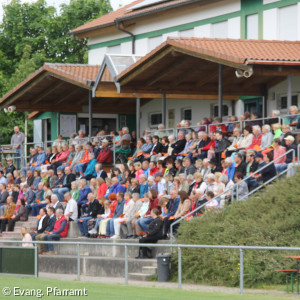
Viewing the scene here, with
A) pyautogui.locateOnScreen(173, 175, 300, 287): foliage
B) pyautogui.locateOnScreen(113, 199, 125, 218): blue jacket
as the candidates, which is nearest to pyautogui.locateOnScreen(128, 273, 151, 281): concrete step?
pyautogui.locateOnScreen(173, 175, 300, 287): foliage

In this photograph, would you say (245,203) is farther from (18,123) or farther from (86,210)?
(18,123)

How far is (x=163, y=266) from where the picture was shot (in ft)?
69.6

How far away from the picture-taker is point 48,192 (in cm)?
2969

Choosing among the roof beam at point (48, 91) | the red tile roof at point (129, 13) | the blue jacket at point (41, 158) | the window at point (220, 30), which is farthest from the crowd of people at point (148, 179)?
the red tile roof at point (129, 13)

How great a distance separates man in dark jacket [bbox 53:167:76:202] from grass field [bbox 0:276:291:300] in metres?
8.27

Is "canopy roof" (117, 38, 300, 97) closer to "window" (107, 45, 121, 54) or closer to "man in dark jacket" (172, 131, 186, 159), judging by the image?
"man in dark jacket" (172, 131, 186, 159)

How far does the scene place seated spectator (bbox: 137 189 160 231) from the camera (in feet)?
78.4

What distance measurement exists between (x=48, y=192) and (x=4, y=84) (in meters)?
30.5

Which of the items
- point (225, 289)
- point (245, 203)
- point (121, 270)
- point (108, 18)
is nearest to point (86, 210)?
point (121, 270)

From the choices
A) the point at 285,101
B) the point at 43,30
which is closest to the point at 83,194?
the point at 285,101

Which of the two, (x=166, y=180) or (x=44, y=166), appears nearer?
(x=166, y=180)

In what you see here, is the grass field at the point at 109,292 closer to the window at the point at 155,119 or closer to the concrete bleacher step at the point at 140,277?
the concrete bleacher step at the point at 140,277

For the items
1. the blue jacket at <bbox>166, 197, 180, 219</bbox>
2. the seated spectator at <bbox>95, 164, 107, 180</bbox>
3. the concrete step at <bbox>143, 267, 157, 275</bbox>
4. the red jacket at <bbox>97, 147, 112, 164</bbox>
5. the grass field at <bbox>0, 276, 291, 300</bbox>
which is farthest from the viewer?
the red jacket at <bbox>97, 147, 112, 164</bbox>

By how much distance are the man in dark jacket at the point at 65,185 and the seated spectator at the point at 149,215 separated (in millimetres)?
5487
